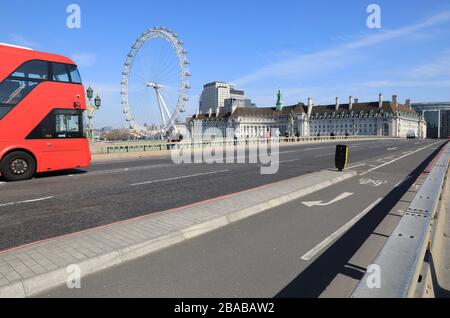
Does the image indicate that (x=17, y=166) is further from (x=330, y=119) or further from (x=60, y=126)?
(x=330, y=119)

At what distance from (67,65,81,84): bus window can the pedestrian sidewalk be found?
9480 mm

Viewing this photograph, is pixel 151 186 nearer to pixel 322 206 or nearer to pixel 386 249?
pixel 322 206

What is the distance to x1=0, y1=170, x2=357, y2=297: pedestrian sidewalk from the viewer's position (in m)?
3.89

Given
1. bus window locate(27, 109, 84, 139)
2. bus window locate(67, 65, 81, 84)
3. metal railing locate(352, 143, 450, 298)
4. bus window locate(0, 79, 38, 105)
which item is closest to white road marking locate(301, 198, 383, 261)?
metal railing locate(352, 143, 450, 298)

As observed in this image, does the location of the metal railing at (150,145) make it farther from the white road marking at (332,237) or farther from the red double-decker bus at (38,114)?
the white road marking at (332,237)

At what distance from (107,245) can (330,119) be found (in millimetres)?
175266

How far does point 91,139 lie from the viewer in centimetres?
2831

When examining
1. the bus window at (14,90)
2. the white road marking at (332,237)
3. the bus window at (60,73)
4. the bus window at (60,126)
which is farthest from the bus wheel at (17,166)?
the white road marking at (332,237)

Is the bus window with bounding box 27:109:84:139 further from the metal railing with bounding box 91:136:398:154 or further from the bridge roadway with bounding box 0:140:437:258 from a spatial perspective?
the metal railing with bounding box 91:136:398:154

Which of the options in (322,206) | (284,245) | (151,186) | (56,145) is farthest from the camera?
(56,145)

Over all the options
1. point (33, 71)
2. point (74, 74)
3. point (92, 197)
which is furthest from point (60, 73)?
point (92, 197)
